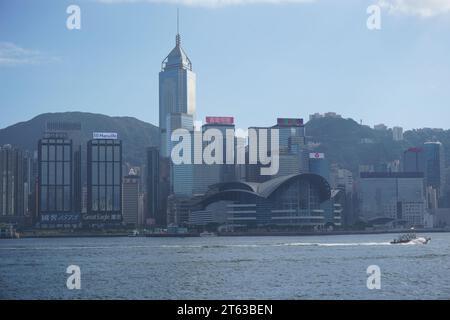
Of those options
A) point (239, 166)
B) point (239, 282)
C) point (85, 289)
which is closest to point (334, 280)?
point (239, 282)

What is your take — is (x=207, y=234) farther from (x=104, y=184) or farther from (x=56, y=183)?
(x=56, y=183)

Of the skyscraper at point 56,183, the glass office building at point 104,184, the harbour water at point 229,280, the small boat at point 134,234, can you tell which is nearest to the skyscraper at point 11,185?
the skyscraper at point 56,183

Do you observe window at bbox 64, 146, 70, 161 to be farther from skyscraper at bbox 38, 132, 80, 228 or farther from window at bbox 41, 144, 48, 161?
window at bbox 41, 144, 48, 161

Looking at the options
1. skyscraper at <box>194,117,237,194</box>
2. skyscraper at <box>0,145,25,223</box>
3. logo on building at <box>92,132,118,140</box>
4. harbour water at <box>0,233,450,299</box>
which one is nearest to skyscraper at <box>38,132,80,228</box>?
logo on building at <box>92,132,118,140</box>

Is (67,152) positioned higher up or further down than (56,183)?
higher up

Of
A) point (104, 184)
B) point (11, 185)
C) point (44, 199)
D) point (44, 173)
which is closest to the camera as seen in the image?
point (44, 173)

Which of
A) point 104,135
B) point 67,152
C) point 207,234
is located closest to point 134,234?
point 207,234

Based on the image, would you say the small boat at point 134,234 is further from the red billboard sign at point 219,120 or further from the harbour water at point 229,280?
the harbour water at point 229,280

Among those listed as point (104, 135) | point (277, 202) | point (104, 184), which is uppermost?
point (104, 135)
